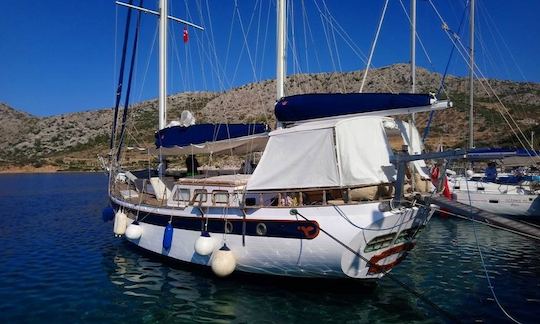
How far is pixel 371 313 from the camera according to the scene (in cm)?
998

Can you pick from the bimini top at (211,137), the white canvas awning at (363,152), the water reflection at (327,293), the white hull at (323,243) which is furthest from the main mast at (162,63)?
the white canvas awning at (363,152)

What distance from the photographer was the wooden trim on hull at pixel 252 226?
10445 mm

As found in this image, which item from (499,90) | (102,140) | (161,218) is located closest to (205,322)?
(161,218)

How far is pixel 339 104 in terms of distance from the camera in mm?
11305

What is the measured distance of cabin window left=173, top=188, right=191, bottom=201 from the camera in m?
13.6

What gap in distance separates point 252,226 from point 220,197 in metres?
1.70

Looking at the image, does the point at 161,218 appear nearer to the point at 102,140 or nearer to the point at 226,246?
the point at 226,246

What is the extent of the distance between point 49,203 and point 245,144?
1045 inches

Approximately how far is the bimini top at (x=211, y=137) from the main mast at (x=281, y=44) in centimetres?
145

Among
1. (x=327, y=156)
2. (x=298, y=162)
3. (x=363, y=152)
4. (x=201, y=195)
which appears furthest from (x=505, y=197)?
(x=201, y=195)

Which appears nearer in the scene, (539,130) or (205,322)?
(205,322)

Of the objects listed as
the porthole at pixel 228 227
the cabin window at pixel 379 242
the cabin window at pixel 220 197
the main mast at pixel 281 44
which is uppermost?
the main mast at pixel 281 44

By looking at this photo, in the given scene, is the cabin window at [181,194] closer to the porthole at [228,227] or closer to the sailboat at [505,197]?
the porthole at [228,227]

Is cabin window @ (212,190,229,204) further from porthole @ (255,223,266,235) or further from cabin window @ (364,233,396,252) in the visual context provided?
cabin window @ (364,233,396,252)
